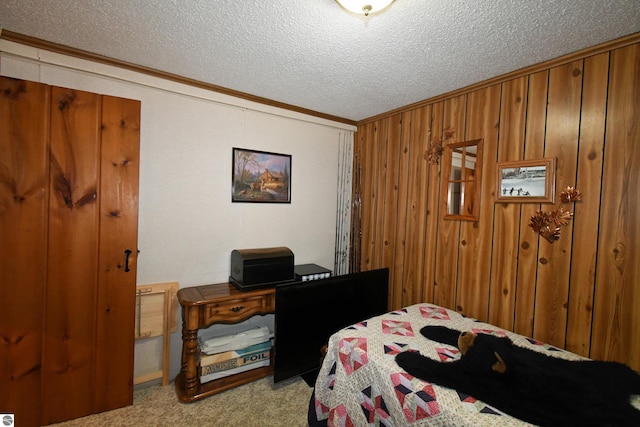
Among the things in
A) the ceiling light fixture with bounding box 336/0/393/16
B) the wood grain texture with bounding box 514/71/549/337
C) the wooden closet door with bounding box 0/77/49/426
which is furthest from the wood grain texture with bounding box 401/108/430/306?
the wooden closet door with bounding box 0/77/49/426

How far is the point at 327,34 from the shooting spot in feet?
5.24

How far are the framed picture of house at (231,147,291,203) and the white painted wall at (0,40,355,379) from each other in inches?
2.4

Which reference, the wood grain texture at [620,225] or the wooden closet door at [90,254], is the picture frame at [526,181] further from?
the wooden closet door at [90,254]

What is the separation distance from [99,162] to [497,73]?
283cm

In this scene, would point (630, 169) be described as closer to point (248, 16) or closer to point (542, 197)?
point (542, 197)

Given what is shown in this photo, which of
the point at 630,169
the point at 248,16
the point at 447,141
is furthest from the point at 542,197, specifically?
the point at 248,16

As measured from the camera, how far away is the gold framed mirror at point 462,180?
2.20m

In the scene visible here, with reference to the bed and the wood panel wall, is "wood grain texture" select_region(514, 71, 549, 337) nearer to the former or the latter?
the wood panel wall

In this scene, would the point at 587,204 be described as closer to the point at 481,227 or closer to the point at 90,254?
the point at 481,227

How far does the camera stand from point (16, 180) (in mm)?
1683

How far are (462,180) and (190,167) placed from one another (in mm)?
2269

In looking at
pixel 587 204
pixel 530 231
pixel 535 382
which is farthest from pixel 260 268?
pixel 587 204

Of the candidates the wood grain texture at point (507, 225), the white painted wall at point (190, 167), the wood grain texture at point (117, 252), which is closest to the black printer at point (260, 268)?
the white painted wall at point (190, 167)

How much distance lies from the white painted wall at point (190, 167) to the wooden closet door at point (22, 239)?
1.01ft
